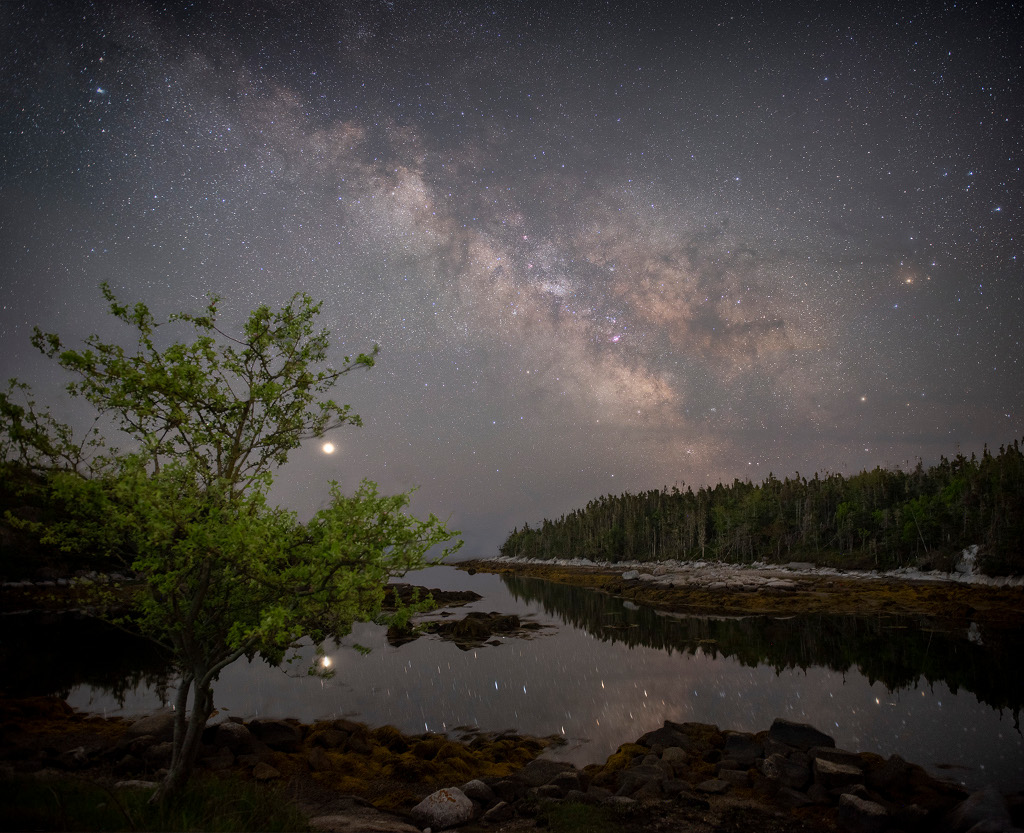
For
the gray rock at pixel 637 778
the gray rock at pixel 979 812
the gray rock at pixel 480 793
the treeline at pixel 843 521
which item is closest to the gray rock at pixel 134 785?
the gray rock at pixel 480 793

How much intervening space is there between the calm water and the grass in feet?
38.1

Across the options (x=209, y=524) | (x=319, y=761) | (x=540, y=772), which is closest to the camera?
(x=209, y=524)

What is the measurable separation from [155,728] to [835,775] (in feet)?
70.2

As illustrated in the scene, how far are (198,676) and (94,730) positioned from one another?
1388cm

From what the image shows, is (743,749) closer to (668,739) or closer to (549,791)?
(668,739)

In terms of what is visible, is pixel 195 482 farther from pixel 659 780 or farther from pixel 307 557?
pixel 659 780

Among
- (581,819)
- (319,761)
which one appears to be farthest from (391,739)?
(581,819)

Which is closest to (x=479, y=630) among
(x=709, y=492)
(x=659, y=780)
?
(x=659, y=780)

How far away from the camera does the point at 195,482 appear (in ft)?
31.6

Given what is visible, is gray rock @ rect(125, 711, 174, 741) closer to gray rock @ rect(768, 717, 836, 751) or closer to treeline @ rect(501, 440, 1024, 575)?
gray rock @ rect(768, 717, 836, 751)

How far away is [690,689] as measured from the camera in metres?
25.2

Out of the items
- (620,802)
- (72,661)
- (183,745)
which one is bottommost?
(72,661)

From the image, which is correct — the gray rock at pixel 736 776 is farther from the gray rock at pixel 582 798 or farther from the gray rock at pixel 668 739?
the gray rock at pixel 582 798

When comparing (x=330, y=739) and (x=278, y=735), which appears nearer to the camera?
(x=278, y=735)
